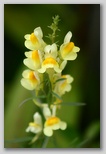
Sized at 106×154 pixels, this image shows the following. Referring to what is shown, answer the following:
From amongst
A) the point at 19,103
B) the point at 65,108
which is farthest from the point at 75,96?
the point at 19,103

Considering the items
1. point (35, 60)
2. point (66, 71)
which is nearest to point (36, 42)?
point (35, 60)

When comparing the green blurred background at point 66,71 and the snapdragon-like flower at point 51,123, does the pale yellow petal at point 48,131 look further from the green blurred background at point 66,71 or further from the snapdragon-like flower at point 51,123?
the green blurred background at point 66,71

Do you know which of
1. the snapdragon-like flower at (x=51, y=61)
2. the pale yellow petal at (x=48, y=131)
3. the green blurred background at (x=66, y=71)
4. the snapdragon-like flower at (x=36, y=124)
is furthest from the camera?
the green blurred background at (x=66, y=71)

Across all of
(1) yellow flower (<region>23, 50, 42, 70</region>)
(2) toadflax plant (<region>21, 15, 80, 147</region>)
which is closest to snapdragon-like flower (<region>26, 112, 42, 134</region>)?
(2) toadflax plant (<region>21, 15, 80, 147</region>)

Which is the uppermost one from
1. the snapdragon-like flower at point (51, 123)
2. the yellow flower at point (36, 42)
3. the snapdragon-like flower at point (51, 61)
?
the yellow flower at point (36, 42)

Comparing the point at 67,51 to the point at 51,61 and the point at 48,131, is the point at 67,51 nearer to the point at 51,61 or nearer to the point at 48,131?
the point at 51,61

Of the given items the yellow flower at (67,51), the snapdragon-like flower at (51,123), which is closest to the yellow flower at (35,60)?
the yellow flower at (67,51)
